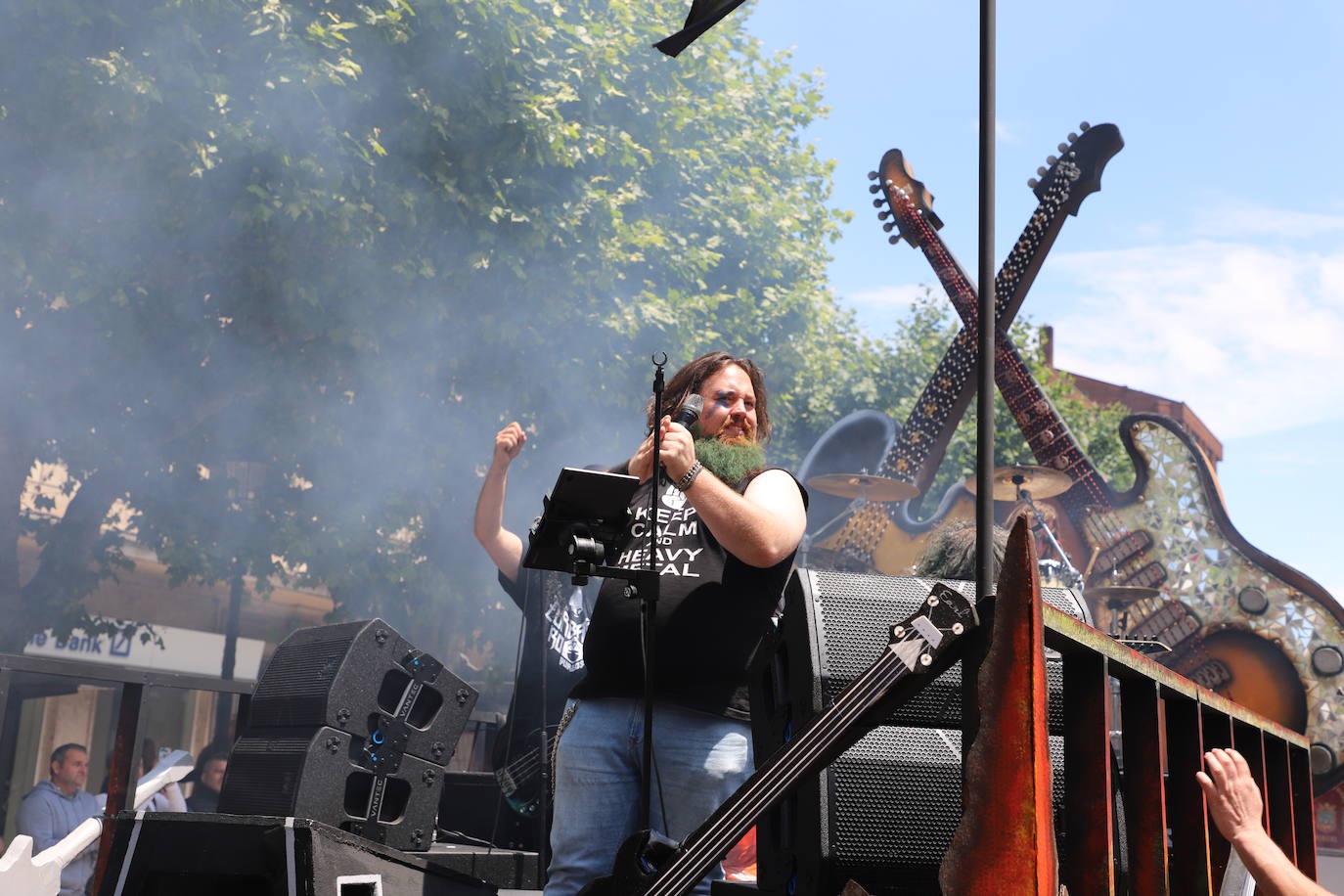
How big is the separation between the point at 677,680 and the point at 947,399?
1358 cm

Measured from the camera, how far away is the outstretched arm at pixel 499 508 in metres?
3.37

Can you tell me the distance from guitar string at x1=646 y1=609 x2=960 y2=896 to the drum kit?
750cm

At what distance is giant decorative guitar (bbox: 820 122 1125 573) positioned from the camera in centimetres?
1512

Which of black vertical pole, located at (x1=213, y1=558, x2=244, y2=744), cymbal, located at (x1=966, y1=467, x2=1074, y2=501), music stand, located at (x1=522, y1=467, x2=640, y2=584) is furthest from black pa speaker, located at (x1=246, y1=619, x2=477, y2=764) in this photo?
black vertical pole, located at (x1=213, y1=558, x2=244, y2=744)

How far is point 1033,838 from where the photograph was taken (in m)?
1.43

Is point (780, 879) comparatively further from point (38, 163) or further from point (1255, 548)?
point (1255, 548)

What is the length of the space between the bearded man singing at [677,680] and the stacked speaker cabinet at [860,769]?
247mm

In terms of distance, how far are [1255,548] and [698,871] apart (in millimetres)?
12403

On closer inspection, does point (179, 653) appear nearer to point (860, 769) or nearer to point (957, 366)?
point (957, 366)

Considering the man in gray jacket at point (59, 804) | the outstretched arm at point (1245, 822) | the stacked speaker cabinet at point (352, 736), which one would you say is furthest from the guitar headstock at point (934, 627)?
the man in gray jacket at point (59, 804)

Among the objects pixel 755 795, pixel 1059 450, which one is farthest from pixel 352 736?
pixel 1059 450

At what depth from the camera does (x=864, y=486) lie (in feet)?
44.1

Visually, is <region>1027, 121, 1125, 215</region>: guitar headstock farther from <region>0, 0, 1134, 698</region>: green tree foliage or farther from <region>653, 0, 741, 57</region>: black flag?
<region>653, 0, 741, 57</region>: black flag

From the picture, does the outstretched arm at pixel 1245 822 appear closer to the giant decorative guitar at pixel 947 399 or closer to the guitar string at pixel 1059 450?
the guitar string at pixel 1059 450
